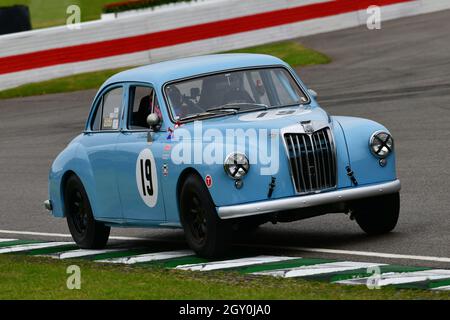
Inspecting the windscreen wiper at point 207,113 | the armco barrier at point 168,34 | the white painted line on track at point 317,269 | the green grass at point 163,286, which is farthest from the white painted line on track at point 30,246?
the armco barrier at point 168,34

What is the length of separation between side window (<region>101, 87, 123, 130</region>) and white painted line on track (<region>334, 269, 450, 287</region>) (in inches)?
153

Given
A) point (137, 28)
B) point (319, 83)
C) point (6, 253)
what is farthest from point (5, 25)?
point (6, 253)

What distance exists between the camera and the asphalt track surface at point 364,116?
39.8ft

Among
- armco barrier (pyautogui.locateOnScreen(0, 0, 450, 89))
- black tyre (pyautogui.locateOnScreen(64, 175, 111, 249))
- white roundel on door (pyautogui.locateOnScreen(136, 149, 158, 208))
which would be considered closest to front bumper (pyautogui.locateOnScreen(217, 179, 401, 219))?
white roundel on door (pyautogui.locateOnScreen(136, 149, 158, 208))

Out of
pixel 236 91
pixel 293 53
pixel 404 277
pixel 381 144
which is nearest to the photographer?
pixel 404 277

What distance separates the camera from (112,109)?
42.3 ft

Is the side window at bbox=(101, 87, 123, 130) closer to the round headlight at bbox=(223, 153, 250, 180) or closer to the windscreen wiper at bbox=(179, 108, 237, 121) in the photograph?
the windscreen wiper at bbox=(179, 108, 237, 121)

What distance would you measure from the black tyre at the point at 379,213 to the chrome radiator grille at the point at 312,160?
24.4 inches

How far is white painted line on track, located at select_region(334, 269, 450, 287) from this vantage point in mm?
9375

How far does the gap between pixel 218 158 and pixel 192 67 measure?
164 cm

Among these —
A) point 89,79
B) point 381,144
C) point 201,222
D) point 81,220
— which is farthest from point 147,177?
point 89,79

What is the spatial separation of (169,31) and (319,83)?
7394mm

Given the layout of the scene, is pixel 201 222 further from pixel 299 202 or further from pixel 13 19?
pixel 13 19

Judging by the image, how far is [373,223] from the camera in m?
11.9
